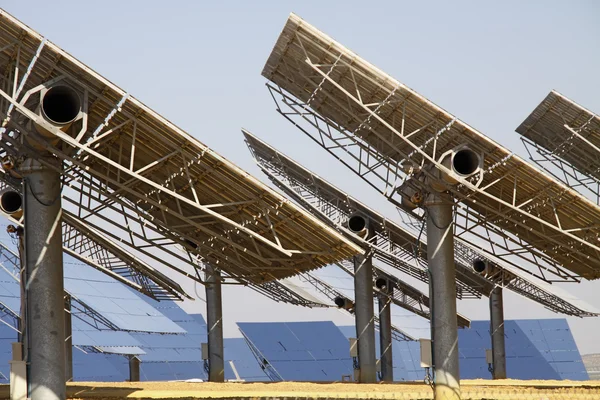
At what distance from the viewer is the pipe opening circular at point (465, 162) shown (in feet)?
91.2

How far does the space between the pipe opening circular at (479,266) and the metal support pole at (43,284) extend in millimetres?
33843

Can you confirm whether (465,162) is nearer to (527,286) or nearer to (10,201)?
(10,201)

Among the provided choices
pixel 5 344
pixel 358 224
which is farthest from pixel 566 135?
pixel 5 344

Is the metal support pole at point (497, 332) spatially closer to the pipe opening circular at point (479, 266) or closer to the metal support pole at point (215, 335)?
the pipe opening circular at point (479, 266)

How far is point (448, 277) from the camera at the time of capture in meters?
28.3

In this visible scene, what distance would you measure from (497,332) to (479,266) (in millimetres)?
6054

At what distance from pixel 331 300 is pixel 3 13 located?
37292 mm

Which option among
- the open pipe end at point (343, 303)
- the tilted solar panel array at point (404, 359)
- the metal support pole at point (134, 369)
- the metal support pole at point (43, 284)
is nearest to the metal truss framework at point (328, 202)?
the open pipe end at point (343, 303)

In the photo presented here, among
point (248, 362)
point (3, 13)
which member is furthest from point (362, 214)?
point (248, 362)

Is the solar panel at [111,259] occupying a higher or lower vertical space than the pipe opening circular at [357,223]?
lower

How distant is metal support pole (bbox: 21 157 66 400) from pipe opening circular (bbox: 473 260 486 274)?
3384 centimetres

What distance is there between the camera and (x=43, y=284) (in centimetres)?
2255

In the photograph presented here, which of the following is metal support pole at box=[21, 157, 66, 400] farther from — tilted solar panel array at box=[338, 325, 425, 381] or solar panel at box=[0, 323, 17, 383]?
tilted solar panel array at box=[338, 325, 425, 381]

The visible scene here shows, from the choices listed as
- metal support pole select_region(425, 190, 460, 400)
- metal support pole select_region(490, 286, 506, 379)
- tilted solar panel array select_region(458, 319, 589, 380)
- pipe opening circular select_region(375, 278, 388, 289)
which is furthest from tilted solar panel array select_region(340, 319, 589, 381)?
metal support pole select_region(425, 190, 460, 400)
